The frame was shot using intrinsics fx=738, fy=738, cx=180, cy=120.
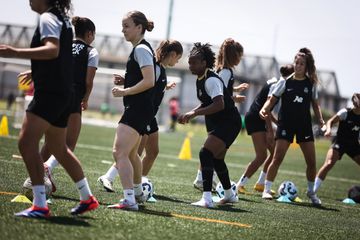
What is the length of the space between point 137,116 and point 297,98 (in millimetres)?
4045

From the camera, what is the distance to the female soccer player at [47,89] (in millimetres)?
6535

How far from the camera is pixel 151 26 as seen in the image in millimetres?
8180

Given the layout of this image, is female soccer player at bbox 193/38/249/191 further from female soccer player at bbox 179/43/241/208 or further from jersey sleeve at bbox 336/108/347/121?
jersey sleeve at bbox 336/108/347/121

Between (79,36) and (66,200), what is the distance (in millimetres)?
2081

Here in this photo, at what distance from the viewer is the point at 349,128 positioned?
41.9 ft

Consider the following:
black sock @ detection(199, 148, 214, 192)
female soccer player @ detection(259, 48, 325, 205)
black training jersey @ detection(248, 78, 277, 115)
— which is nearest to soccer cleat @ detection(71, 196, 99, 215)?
black sock @ detection(199, 148, 214, 192)

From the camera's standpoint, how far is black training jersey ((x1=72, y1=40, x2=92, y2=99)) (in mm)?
8977

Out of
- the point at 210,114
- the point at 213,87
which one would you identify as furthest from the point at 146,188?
the point at 213,87

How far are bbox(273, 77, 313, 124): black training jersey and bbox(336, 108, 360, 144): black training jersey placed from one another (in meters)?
1.81

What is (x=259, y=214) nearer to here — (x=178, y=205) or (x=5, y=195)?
(x=178, y=205)

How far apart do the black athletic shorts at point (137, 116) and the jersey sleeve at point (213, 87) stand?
1.28 meters

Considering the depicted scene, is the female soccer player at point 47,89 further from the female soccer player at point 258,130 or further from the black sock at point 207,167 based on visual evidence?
the female soccer player at point 258,130

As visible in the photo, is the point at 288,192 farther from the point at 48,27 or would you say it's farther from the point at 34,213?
the point at 48,27

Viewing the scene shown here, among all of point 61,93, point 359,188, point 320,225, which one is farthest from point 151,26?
point 359,188
